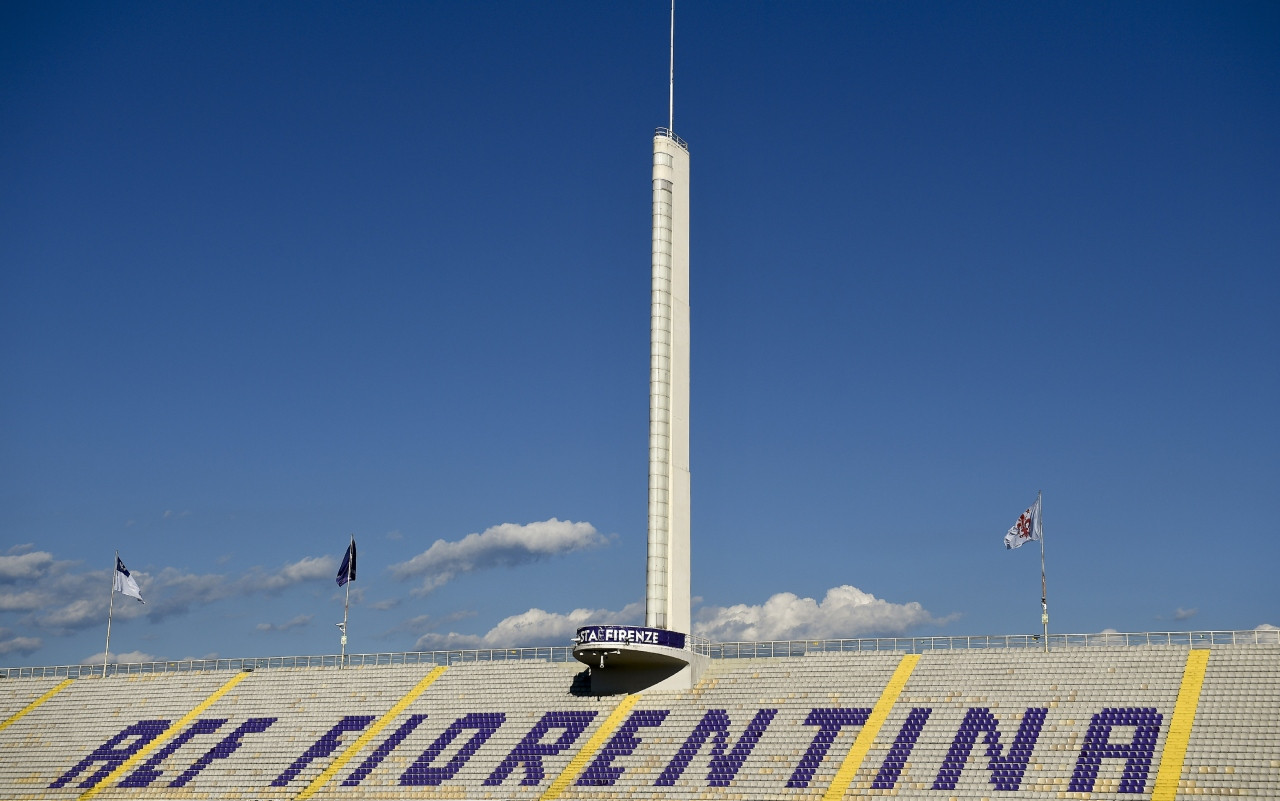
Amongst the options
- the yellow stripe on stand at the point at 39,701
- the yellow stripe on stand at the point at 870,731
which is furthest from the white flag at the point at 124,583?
the yellow stripe on stand at the point at 870,731

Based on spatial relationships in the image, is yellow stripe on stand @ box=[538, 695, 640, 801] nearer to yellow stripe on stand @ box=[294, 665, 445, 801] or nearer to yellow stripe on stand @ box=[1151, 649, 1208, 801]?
yellow stripe on stand @ box=[294, 665, 445, 801]

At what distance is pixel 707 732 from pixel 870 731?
8033 millimetres

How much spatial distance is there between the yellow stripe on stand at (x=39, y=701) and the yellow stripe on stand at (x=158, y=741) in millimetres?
11633

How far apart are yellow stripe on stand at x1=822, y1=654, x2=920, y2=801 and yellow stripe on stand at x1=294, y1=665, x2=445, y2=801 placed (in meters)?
25.6

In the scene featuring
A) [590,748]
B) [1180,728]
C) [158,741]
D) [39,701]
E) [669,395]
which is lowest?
[590,748]

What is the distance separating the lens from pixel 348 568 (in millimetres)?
90000

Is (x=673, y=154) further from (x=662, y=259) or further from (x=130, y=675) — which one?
(x=130, y=675)

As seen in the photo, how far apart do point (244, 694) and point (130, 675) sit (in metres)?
10.3

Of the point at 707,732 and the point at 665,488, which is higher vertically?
the point at 665,488

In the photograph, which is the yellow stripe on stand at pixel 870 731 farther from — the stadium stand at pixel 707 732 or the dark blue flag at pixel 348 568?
the dark blue flag at pixel 348 568

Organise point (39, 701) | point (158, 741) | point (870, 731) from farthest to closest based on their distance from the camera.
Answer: point (39, 701) < point (158, 741) < point (870, 731)

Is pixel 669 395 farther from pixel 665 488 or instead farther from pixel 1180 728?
pixel 1180 728

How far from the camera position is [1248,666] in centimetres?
6681

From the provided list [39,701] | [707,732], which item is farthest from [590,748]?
[39,701]
